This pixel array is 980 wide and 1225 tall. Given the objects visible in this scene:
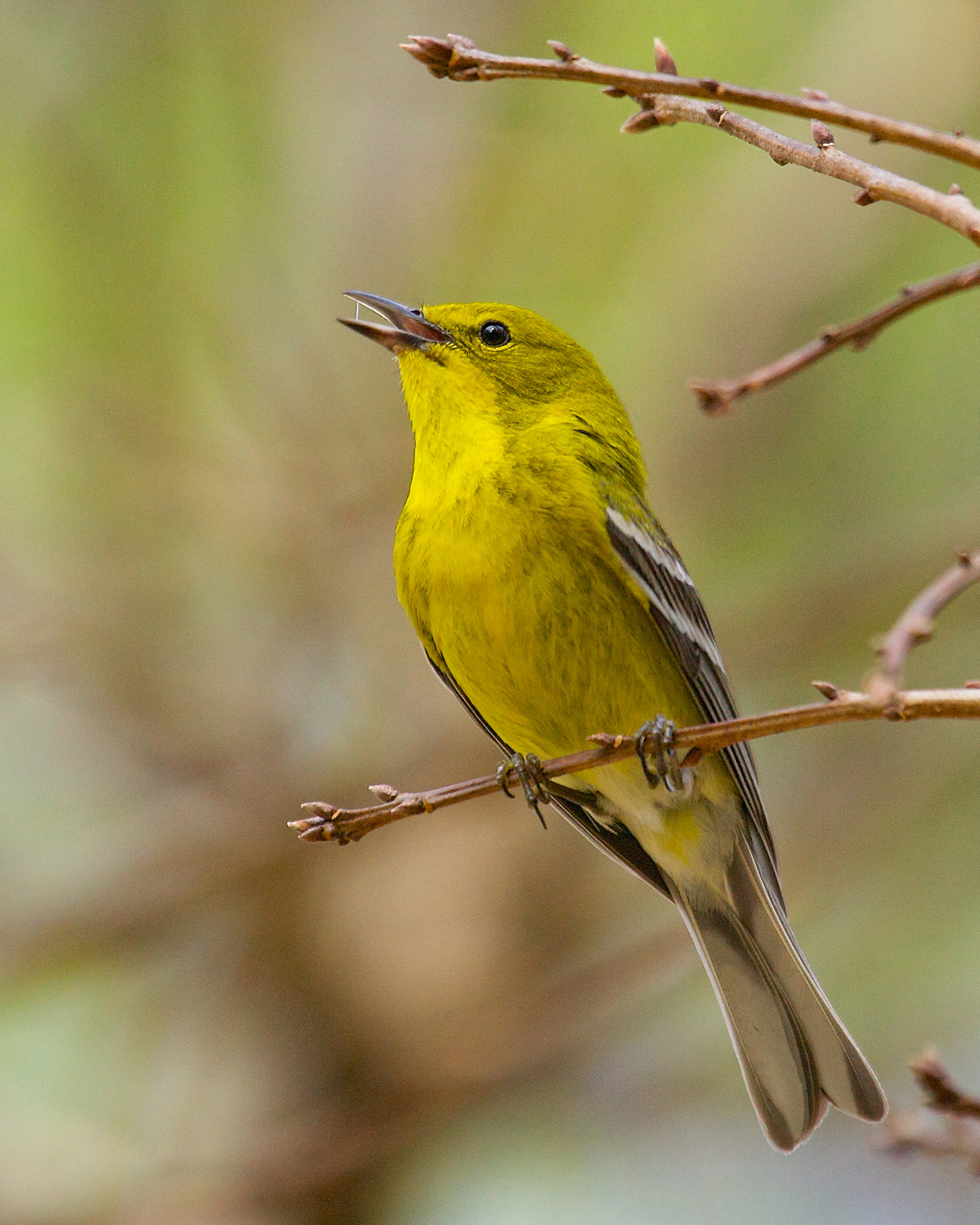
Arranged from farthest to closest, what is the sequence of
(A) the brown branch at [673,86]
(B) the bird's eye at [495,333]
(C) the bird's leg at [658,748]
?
1. (B) the bird's eye at [495,333]
2. (C) the bird's leg at [658,748]
3. (A) the brown branch at [673,86]

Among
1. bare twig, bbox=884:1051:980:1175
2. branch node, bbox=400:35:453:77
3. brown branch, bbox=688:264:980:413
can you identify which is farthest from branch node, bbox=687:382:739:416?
bare twig, bbox=884:1051:980:1175

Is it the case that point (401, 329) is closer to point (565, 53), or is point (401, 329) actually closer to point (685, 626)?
point (685, 626)

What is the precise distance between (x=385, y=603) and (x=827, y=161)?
479cm

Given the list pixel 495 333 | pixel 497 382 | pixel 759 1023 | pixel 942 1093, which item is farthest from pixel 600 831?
pixel 942 1093

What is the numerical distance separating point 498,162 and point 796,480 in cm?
A: 233

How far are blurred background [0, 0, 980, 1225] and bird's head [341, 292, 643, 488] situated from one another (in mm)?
2263

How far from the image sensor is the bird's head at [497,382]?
3684mm

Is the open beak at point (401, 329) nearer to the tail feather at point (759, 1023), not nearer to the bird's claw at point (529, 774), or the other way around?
the bird's claw at point (529, 774)

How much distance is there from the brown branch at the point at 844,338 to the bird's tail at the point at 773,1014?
7.09ft

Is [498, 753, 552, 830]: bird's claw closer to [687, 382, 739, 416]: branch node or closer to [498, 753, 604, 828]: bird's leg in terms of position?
[498, 753, 604, 828]: bird's leg

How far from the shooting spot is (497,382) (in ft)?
12.8

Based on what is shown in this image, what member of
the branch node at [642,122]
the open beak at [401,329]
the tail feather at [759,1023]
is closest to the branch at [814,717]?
the branch node at [642,122]

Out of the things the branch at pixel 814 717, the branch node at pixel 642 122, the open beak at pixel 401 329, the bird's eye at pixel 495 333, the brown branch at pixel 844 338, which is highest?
the branch node at pixel 642 122

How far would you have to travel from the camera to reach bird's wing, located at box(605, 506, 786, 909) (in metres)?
3.45
